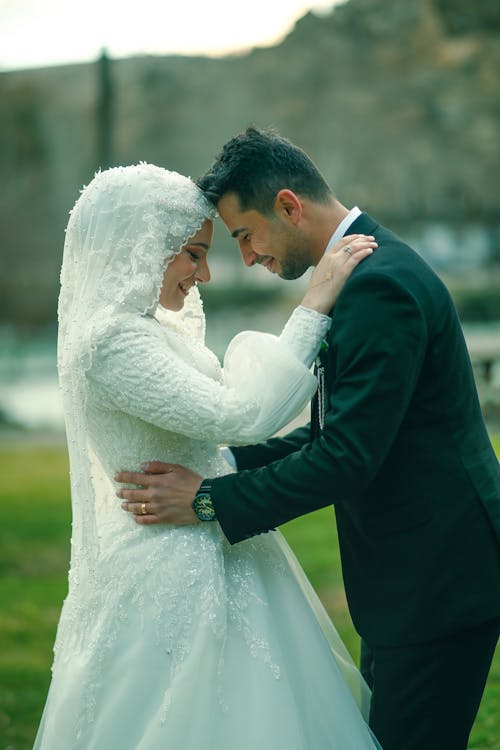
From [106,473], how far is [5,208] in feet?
70.6

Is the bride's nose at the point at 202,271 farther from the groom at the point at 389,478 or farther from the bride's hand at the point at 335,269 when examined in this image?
the bride's hand at the point at 335,269

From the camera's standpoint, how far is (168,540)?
110 inches

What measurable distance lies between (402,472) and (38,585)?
5.38m

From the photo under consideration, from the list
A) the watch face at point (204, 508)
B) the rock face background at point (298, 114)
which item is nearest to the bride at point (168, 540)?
the watch face at point (204, 508)

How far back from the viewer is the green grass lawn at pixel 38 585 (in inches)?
191

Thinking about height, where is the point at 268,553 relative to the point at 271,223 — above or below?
below

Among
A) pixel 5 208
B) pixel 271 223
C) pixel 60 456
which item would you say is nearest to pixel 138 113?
pixel 5 208

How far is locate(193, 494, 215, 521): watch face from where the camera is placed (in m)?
2.73

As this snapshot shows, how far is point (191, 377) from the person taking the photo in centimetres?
267

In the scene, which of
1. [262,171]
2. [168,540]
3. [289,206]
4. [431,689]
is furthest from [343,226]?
[431,689]

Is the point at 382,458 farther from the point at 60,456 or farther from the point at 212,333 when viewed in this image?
the point at 212,333

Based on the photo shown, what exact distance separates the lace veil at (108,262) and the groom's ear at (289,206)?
0.22 meters

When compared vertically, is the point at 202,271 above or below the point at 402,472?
above

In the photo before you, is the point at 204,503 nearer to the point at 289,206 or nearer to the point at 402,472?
the point at 402,472
